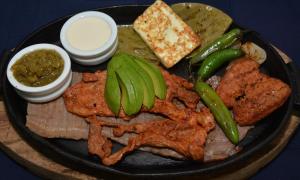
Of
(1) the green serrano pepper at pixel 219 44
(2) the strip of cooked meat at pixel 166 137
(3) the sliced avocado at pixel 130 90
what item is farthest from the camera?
(1) the green serrano pepper at pixel 219 44

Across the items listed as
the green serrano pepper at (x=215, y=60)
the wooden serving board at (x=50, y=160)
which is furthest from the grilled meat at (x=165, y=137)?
the green serrano pepper at (x=215, y=60)

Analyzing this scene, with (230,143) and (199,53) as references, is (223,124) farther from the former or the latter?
(199,53)

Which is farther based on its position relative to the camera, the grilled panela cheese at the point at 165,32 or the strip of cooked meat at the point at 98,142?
the grilled panela cheese at the point at 165,32

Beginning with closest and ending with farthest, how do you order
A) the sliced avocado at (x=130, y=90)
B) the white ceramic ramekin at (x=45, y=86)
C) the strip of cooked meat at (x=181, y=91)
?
the sliced avocado at (x=130, y=90) → the white ceramic ramekin at (x=45, y=86) → the strip of cooked meat at (x=181, y=91)

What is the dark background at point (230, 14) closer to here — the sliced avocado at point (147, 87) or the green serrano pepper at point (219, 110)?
the green serrano pepper at point (219, 110)

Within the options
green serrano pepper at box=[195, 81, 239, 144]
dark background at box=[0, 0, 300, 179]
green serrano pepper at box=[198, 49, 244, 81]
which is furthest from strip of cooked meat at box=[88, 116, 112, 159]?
dark background at box=[0, 0, 300, 179]

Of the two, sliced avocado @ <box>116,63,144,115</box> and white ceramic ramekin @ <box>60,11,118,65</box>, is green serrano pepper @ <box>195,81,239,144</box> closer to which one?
sliced avocado @ <box>116,63,144,115</box>
